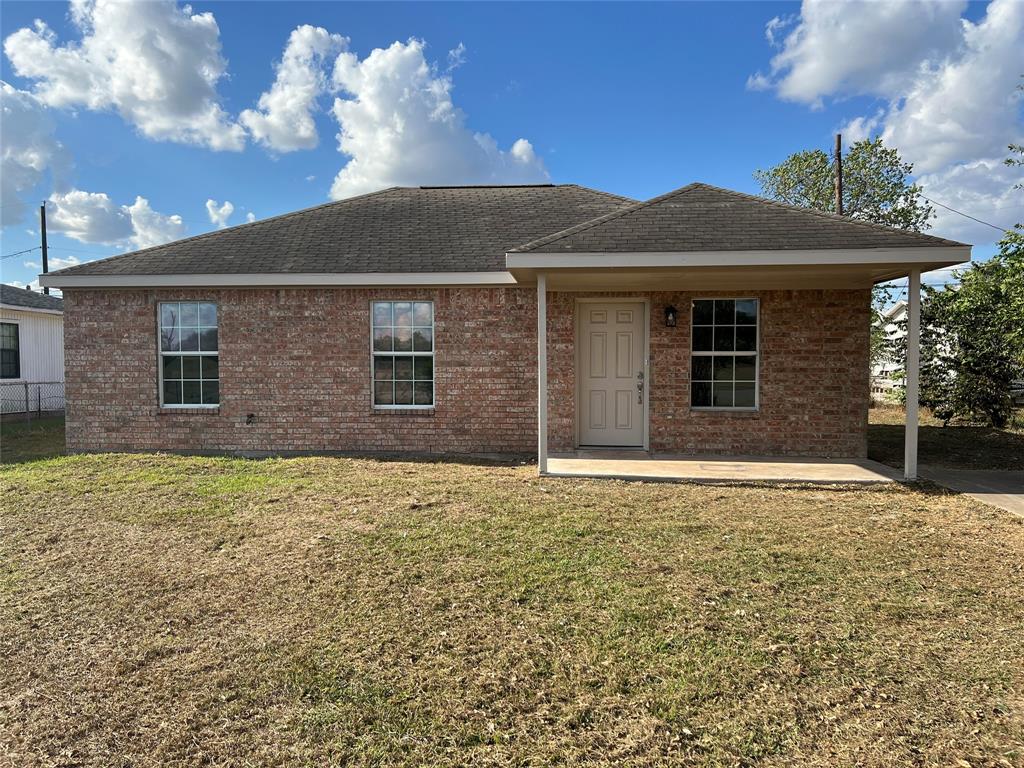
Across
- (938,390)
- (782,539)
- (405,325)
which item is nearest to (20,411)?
(405,325)

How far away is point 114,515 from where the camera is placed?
19.6 feet

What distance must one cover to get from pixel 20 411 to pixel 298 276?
1288cm

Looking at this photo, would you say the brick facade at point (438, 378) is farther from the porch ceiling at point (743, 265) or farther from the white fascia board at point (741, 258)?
the white fascia board at point (741, 258)

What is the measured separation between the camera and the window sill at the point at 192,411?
9578 millimetres

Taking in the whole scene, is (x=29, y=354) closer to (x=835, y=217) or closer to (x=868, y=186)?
(x=835, y=217)

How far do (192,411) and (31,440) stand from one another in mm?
5056

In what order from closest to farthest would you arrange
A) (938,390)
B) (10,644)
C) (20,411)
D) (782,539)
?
(10,644) → (782,539) → (938,390) → (20,411)

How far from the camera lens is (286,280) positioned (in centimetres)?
916

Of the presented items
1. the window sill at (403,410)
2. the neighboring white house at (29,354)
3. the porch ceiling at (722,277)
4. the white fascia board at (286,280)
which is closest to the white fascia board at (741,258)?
the porch ceiling at (722,277)

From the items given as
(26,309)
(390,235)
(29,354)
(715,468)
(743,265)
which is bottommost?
(715,468)

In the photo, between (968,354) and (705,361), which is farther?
(968,354)

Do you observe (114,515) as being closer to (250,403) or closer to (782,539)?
(250,403)

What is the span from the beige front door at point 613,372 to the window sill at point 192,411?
6.21 m

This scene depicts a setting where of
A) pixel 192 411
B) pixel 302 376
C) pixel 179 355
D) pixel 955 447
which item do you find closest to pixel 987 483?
pixel 955 447
